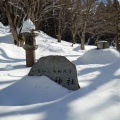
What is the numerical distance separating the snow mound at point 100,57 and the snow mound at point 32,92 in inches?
185

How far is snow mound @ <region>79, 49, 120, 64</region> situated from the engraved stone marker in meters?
4.38

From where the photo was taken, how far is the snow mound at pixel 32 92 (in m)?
4.00

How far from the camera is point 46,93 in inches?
168

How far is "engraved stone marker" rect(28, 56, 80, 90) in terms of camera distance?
4.68m

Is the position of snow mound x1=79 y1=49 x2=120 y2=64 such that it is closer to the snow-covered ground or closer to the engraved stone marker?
the snow-covered ground

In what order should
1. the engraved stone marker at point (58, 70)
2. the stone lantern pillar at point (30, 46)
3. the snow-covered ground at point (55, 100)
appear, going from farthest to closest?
the stone lantern pillar at point (30, 46)
the engraved stone marker at point (58, 70)
the snow-covered ground at point (55, 100)

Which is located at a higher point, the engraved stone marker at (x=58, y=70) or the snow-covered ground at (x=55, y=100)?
the engraved stone marker at (x=58, y=70)

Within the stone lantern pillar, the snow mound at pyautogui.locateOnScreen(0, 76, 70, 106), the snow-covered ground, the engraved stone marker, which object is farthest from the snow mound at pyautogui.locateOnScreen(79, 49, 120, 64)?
the snow mound at pyautogui.locateOnScreen(0, 76, 70, 106)

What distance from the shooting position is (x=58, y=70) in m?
4.78

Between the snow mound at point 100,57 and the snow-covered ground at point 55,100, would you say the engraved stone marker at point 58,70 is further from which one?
the snow mound at point 100,57

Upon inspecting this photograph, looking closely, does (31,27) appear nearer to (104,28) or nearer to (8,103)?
(8,103)

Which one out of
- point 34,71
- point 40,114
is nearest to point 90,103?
point 40,114

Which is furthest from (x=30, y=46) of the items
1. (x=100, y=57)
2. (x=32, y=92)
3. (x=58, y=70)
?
(x=32, y=92)

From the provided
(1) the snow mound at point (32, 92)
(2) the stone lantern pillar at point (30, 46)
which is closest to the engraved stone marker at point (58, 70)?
(1) the snow mound at point (32, 92)
